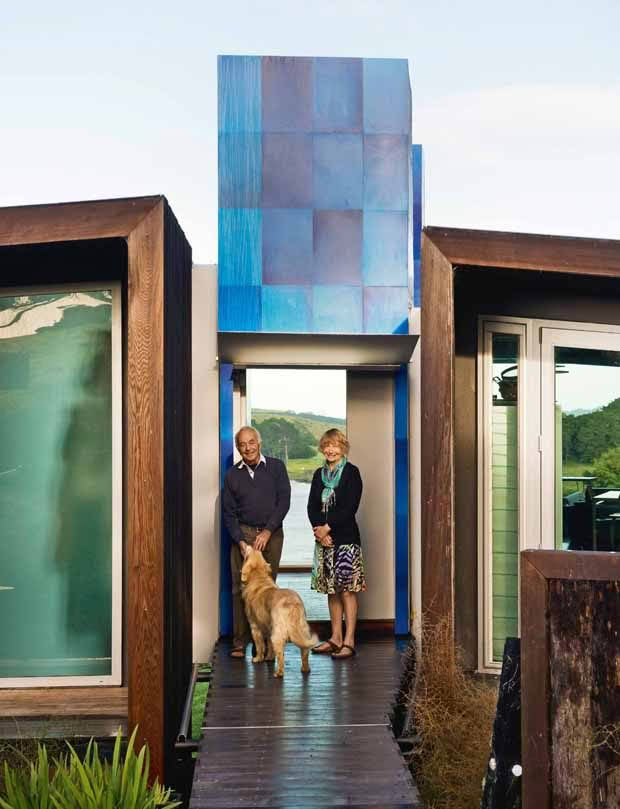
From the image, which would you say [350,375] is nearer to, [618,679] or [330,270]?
[330,270]

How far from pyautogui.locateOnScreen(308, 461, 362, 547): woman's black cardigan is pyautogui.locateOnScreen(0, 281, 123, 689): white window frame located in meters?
1.58

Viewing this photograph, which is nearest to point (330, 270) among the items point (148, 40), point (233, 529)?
point (233, 529)

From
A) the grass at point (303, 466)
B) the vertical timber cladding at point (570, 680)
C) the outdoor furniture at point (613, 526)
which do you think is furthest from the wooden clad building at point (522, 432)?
the grass at point (303, 466)

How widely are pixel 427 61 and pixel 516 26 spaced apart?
238cm

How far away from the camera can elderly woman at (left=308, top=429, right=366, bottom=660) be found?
323 inches

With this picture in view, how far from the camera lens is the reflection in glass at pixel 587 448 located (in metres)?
7.61

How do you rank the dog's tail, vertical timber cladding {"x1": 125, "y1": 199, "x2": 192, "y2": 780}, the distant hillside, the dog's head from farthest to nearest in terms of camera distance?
the distant hillside < the dog's head < the dog's tail < vertical timber cladding {"x1": 125, "y1": 199, "x2": 192, "y2": 780}

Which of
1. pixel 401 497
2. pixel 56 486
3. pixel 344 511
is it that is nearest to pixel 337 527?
pixel 344 511

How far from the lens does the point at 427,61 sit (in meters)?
29.8

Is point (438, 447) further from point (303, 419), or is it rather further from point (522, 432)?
point (303, 419)

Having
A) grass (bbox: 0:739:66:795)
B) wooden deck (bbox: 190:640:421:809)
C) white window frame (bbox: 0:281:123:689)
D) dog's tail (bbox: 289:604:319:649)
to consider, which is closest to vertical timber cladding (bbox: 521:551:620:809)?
wooden deck (bbox: 190:640:421:809)

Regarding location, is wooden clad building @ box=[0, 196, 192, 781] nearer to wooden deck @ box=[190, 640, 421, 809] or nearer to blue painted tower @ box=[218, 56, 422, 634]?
wooden deck @ box=[190, 640, 421, 809]

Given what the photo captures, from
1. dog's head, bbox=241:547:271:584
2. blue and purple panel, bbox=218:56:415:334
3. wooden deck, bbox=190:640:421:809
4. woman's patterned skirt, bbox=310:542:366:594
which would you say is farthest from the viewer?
blue and purple panel, bbox=218:56:415:334

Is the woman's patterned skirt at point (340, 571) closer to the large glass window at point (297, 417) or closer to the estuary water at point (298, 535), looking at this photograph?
the large glass window at point (297, 417)
